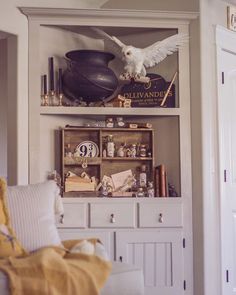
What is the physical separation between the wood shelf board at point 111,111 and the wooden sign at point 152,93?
0.28 ft

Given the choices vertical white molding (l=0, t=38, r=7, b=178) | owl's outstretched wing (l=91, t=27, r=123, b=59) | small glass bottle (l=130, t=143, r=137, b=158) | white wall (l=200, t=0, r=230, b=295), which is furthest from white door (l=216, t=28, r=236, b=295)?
vertical white molding (l=0, t=38, r=7, b=178)

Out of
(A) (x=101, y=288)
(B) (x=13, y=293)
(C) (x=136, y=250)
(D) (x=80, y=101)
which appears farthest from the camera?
(D) (x=80, y=101)

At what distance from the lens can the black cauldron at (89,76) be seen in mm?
3480

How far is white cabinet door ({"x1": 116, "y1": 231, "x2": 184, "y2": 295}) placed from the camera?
3375 millimetres

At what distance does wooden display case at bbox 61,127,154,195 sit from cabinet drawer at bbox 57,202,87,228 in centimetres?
23

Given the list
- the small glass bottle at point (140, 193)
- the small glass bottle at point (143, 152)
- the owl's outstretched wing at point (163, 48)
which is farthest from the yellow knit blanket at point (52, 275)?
the owl's outstretched wing at point (163, 48)

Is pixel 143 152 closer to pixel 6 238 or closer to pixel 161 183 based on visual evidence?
pixel 161 183

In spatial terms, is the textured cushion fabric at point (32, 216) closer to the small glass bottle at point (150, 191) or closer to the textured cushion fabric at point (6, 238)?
the textured cushion fabric at point (6, 238)

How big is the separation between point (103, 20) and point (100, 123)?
2.72ft

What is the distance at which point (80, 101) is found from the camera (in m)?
3.63

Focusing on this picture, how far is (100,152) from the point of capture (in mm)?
3600

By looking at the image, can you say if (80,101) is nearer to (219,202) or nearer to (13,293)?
(219,202)

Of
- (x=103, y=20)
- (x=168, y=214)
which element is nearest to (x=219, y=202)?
(x=168, y=214)

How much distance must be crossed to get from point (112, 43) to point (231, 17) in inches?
39.4
